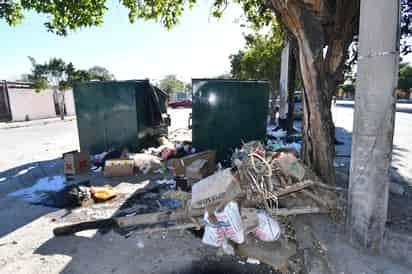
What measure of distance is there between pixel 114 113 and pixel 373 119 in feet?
17.8

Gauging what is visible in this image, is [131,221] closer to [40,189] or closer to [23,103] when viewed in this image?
[40,189]

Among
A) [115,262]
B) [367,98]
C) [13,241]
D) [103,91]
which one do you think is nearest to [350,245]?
[367,98]

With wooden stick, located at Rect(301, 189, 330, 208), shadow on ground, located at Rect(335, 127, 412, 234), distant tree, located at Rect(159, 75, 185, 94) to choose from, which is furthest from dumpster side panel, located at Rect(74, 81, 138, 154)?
distant tree, located at Rect(159, 75, 185, 94)

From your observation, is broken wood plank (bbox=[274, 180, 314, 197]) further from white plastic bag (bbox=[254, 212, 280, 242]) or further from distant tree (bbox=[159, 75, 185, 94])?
distant tree (bbox=[159, 75, 185, 94])

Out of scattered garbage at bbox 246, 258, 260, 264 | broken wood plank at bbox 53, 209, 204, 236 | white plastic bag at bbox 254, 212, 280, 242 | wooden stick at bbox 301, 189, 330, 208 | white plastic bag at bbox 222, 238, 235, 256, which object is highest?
wooden stick at bbox 301, 189, 330, 208

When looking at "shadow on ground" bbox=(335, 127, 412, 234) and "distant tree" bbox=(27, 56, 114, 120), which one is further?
"distant tree" bbox=(27, 56, 114, 120)

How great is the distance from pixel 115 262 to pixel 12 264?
96 cm

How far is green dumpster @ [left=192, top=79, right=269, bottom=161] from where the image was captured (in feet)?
17.5

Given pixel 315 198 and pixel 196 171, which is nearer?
pixel 315 198

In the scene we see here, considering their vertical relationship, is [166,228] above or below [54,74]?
below

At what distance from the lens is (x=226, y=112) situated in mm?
5398

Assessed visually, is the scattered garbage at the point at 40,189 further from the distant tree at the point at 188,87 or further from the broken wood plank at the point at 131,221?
the distant tree at the point at 188,87

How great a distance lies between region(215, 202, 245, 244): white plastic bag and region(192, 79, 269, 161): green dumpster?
3224mm

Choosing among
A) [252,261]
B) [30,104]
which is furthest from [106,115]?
[30,104]
